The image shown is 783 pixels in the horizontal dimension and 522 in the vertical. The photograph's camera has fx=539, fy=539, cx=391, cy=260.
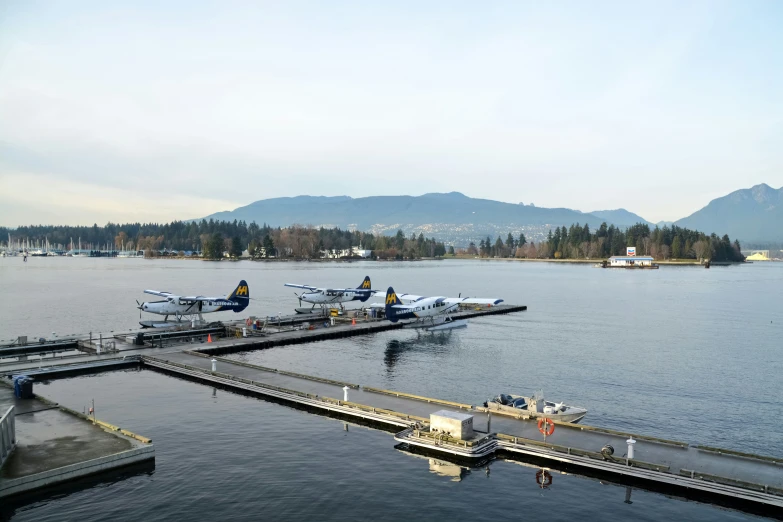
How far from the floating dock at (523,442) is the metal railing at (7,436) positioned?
1339 centimetres

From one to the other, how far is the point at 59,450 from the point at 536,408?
70.7ft

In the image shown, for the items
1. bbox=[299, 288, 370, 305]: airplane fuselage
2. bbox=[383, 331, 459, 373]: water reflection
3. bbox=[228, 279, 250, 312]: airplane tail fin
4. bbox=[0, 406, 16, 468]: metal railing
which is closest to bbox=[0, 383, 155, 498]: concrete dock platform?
bbox=[0, 406, 16, 468]: metal railing

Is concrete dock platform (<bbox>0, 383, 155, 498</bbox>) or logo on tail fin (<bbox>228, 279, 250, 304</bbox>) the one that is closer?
concrete dock platform (<bbox>0, 383, 155, 498</bbox>)

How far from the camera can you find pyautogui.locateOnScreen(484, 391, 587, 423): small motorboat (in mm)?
27375

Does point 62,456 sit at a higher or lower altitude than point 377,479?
higher

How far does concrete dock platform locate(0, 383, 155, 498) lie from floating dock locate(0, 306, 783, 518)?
33.6ft

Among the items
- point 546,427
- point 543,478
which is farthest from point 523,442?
point 543,478

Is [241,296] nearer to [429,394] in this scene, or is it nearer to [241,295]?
[241,295]

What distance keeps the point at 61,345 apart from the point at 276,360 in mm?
19426

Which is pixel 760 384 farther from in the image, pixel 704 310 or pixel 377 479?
pixel 704 310

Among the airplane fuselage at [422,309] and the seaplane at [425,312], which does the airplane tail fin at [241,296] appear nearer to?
the seaplane at [425,312]

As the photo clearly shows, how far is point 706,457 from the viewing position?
22.3m

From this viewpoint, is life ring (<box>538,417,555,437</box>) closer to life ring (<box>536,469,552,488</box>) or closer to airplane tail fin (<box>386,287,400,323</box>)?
life ring (<box>536,469,552,488</box>)

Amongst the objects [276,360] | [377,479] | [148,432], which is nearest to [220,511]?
[377,479]
